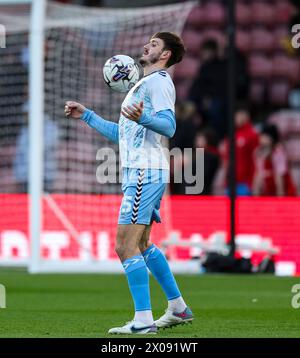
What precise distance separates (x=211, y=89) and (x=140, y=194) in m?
12.7

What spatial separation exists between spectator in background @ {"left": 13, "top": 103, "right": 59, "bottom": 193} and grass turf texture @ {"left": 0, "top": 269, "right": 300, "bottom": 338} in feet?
5.70

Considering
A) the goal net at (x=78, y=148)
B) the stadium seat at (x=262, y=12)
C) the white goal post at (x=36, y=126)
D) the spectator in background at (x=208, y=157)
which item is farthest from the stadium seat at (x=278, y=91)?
the white goal post at (x=36, y=126)

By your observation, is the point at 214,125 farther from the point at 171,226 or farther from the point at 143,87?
the point at 143,87

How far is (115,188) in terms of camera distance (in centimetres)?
1664

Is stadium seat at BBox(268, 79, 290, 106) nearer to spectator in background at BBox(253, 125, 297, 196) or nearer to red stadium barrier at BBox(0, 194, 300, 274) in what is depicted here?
spectator in background at BBox(253, 125, 297, 196)

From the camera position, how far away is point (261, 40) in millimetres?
23609

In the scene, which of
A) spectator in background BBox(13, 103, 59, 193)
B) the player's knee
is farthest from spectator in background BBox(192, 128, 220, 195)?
the player's knee

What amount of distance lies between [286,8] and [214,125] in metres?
3.80

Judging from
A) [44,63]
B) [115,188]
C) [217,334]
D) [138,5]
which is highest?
[138,5]

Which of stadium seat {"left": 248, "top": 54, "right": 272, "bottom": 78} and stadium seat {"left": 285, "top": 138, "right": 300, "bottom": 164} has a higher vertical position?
stadium seat {"left": 248, "top": 54, "right": 272, "bottom": 78}

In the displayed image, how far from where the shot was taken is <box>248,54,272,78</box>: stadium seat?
23302 mm

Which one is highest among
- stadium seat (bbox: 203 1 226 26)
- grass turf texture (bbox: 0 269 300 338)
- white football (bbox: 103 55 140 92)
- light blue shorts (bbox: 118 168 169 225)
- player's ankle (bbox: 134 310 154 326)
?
stadium seat (bbox: 203 1 226 26)

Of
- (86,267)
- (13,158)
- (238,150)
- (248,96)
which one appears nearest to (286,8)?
(248,96)

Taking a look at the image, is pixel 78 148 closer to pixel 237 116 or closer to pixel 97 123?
pixel 237 116
